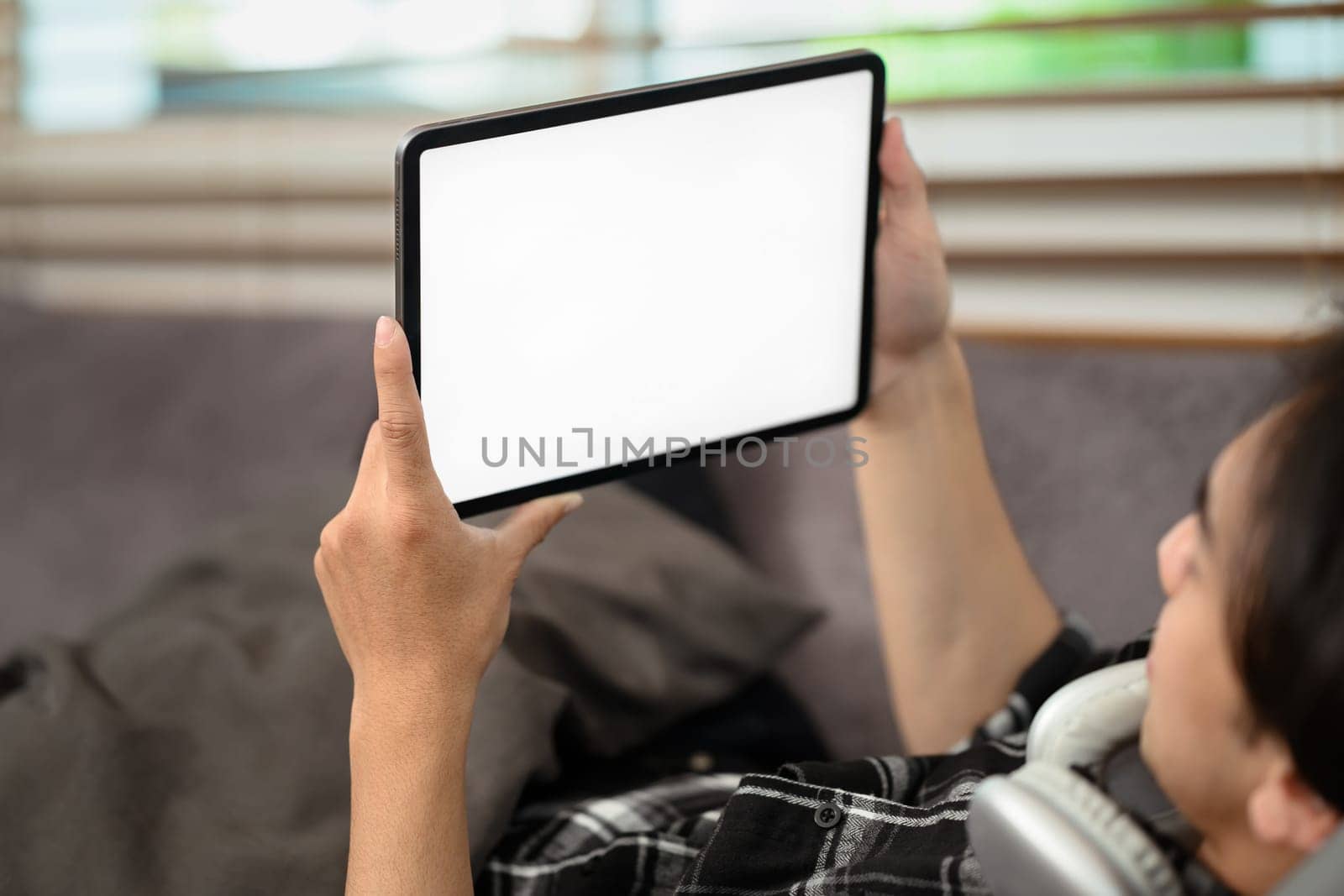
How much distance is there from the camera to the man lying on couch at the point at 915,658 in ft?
1.51

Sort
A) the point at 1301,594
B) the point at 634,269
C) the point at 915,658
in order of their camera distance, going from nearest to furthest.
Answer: the point at 1301,594 → the point at 634,269 → the point at 915,658

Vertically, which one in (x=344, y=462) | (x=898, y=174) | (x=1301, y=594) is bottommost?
(x=344, y=462)

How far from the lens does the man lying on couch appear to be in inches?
18.1

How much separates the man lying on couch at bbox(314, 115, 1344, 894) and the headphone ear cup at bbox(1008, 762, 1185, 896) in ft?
0.13

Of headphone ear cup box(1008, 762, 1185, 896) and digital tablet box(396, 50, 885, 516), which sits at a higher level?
digital tablet box(396, 50, 885, 516)

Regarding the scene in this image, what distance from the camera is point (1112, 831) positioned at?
49 centimetres

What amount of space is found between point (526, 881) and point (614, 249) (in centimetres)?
38

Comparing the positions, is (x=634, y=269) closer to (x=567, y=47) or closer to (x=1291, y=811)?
(x=1291, y=811)

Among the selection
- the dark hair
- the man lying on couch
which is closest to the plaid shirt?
the man lying on couch

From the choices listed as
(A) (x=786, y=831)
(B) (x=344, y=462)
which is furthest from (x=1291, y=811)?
(B) (x=344, y=462)

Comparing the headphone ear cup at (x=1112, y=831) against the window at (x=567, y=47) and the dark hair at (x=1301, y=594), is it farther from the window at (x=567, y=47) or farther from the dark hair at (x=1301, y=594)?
the window at (x=567, y=47)

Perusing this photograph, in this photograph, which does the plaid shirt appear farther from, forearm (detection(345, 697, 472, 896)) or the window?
the window

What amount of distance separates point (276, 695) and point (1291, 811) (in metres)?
0.62

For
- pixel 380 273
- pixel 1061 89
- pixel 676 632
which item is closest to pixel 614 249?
pixel 676 632
